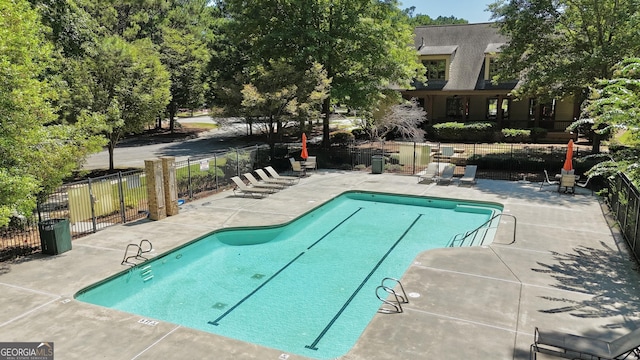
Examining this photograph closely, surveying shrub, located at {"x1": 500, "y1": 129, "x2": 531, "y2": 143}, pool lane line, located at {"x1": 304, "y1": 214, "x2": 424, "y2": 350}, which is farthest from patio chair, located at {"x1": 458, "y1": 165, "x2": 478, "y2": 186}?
shrub, located at {"x1": 500, "y1": 129, "x2": 531, "y2": 143}

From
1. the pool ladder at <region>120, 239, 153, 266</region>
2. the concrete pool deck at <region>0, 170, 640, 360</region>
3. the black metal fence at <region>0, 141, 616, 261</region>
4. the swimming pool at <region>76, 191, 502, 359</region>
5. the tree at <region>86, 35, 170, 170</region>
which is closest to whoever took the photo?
the concrete pool deck at <region>0, 170, 640, 360</region>

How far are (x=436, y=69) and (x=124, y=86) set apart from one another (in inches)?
933

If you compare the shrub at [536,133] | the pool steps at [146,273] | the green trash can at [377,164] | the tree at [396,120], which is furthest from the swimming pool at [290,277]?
the shrub at [536,133]

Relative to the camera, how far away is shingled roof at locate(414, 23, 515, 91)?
110ft

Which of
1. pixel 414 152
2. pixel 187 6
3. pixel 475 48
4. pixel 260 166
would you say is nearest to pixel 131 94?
pixel 260 166

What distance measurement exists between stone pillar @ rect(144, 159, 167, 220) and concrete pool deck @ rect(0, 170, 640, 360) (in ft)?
1.19

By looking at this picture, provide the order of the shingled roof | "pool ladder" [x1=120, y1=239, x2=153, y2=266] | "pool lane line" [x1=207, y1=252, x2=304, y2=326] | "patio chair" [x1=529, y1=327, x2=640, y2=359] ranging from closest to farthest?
"patio chair" [x1=529, y1=327, x2=640, y2=359], "pool lane line" [x1=207, y1=252, x2=304, y2=326], "pool ladder" [x1=120, y1=239, x2=153, y2=266], the shingled roof

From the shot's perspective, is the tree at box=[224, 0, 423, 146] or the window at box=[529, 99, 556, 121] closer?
the tree at box=[224, 0, 423, 146]

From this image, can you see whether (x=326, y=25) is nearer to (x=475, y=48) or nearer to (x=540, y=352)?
(x=475, y=48)

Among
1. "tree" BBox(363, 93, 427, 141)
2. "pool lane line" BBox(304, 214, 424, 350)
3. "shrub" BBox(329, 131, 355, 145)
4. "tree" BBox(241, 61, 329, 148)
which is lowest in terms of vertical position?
"pool lane line" BBox(304, 214, 424, 350)

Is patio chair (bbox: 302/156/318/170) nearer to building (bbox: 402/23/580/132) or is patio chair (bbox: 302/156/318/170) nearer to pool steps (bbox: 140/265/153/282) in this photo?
pool steps (bbox: 140/265/153/282)

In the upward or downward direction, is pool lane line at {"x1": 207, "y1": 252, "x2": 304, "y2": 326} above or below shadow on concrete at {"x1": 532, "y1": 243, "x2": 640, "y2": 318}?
below

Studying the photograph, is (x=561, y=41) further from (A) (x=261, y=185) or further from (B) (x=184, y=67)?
(B) (x=184, y=67)

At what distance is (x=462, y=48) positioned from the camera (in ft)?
118
